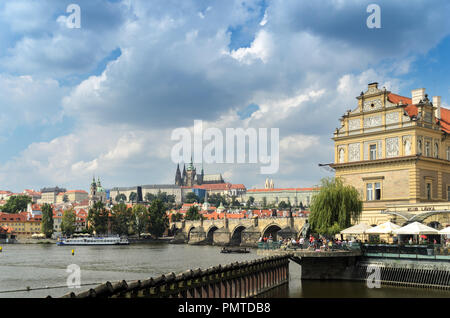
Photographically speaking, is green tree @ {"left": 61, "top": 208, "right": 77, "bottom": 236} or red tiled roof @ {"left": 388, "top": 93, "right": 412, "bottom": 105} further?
green tree @ {"left": 61, "top": 208, "right": 77, "bottom": 236}

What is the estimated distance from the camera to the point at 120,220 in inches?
6545

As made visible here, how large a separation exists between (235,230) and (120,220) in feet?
127

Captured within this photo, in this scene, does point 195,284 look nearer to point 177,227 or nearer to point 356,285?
point 356,285

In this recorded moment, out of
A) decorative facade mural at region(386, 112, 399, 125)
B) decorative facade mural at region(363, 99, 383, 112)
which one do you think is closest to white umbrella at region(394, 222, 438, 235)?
decorative facade mural at region(386, 112, 399, 125)

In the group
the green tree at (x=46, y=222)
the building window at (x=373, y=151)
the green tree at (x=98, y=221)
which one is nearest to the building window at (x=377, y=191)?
the building window at (x=373, y=151)

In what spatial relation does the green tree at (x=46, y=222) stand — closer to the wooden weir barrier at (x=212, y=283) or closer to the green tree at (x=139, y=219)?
the green tree at (x=139, y=219)

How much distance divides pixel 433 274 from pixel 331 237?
12515 mm

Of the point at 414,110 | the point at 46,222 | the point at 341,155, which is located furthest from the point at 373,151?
the point at 46,222

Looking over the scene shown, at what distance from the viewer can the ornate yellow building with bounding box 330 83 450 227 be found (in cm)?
4972

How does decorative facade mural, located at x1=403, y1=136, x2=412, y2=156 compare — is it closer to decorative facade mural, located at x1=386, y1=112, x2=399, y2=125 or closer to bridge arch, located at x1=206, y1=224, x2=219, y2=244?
decorative facade mural, located at x1=386, y1=112, x2=399, y2=125
